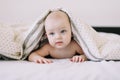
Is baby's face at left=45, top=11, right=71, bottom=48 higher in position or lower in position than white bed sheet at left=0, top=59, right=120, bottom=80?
higher

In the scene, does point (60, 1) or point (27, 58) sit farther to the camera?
point (60, 1)

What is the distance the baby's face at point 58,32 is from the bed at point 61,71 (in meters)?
0.13

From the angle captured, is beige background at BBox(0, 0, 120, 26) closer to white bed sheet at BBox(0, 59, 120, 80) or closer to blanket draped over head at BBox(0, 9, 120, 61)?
blanket draped over head at BBox(0, 9, 120, 61)

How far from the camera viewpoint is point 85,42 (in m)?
0.87

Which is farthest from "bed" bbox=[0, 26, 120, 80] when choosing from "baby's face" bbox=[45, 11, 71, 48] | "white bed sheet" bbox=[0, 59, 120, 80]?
"baby's face" bbox=[45, 11, 71, 48]

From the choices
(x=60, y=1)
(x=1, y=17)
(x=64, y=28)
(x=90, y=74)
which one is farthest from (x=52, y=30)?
(x=1, y=17)

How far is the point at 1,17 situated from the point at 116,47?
46.1 inches

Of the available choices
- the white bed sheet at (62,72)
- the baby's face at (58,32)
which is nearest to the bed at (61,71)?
the white bed sheet at (62,72)

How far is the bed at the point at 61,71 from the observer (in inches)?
26.5

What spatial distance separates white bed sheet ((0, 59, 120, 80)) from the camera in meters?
0.67

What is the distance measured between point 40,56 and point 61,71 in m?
0.21

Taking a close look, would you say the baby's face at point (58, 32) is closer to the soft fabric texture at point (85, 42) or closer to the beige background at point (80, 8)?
the soft fabric texture at point (85, 42)

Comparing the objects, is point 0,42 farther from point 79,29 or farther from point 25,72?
point 79,29

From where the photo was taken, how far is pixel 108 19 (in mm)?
1746
